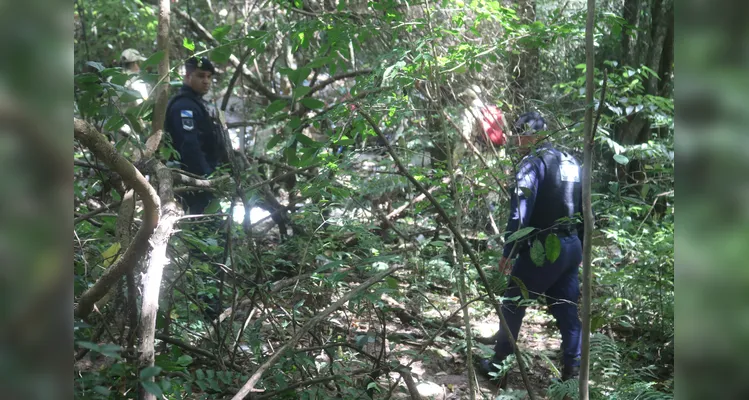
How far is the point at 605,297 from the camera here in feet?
15.6

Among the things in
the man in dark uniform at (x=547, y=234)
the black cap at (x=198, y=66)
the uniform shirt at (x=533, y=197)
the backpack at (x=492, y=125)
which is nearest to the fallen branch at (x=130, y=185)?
the uniform shirt at (x=533, y=197)

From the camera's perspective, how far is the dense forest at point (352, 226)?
202 centimetres

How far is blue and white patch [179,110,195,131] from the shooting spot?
4551 millimetres

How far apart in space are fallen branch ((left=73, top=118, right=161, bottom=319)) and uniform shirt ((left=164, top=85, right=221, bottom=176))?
2771 mm

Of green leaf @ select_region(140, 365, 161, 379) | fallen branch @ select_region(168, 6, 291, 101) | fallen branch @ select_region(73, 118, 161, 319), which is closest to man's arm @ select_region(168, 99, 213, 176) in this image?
fallen branch @ select_region(168, 6, 291, 101)

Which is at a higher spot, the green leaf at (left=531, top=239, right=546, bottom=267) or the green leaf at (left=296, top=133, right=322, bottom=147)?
the green leaf at (left=296, top=133, right=322, bottom=147)

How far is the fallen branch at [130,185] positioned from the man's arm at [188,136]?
282 cm

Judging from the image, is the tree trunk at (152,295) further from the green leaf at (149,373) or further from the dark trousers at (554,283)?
the dark trousers at (554,283)

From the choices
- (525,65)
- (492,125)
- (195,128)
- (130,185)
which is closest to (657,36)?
(525,65)

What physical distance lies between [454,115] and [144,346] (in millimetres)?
3929

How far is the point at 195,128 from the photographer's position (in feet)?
15.2

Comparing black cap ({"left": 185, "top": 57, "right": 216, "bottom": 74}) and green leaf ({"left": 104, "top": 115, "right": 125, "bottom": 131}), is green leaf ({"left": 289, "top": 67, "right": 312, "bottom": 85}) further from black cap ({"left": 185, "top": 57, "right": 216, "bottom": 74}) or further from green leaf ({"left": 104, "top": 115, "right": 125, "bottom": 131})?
black cap ({"left": 185, "top": 57, "right": 216, "bottom": 74})
